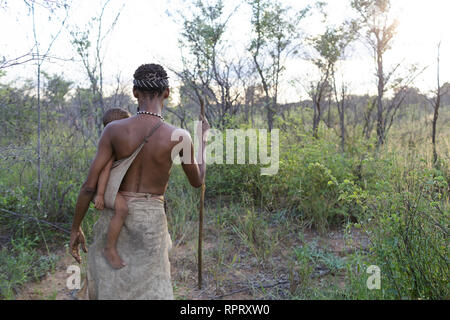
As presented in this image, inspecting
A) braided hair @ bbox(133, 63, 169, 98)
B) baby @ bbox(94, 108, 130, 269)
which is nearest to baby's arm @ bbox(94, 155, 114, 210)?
baby @ bbox(94, 108, 130, 269)

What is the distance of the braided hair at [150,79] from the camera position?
5.82 feet

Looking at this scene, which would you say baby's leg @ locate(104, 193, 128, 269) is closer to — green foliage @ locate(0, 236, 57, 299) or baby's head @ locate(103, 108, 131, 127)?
baby's head @ locate(103, 108, 131, 127)

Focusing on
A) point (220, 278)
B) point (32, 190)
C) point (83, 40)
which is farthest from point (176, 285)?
point (83, 40)

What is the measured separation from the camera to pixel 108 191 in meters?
1.69

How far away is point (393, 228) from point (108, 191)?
184 cm

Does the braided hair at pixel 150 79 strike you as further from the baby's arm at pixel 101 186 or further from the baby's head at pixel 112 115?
the baby's arm at pixel 101 186

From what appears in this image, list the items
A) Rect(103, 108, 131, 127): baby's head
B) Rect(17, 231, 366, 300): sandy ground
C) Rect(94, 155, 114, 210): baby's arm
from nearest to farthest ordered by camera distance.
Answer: Rect(94, 155, 114, 210): baby's arm < Rect(103, 108, 131, 127): baby's head < Rect(17, 231, 366, 300): sandy ground

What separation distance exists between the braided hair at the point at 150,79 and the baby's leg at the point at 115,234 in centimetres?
58

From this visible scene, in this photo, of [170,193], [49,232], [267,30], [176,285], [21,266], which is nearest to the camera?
[21,266]

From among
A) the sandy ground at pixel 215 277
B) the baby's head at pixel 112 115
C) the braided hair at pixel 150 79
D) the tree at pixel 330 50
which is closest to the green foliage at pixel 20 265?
the sandy ground at pixel 215 277

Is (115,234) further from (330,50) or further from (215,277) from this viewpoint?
(330,50)

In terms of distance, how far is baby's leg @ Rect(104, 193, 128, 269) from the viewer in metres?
1.68

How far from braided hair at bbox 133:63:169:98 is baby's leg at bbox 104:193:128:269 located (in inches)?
23.0
